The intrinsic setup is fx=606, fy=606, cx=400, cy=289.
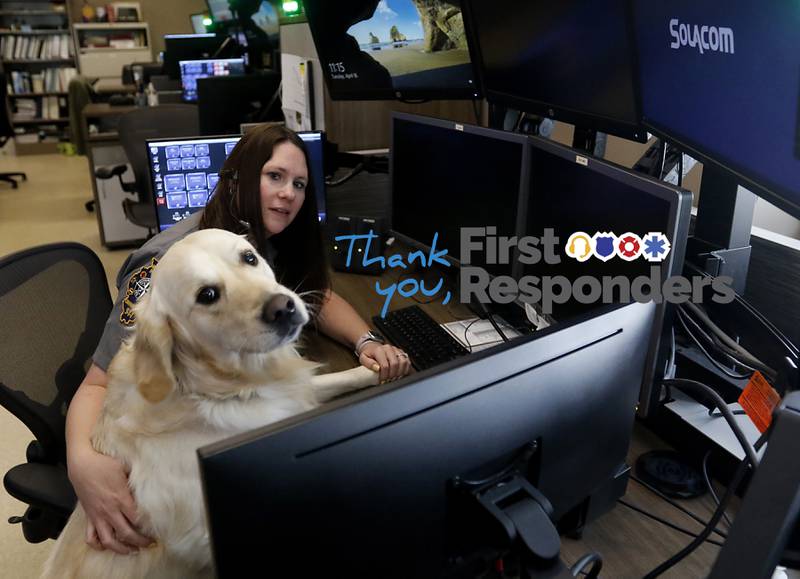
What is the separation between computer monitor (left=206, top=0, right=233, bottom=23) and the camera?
6207mm

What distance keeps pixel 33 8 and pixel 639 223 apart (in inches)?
394

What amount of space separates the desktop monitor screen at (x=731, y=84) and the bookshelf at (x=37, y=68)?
9156 millimetres

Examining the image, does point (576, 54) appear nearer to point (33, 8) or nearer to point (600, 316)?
point (600, 316)

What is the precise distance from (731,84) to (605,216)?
302 millimetres

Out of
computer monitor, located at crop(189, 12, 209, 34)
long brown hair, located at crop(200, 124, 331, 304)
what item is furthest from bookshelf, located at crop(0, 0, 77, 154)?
long brown hair, located at crop(200, 124, 331, 304)

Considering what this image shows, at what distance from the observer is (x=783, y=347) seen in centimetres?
103

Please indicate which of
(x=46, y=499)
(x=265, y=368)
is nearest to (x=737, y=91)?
(x=265, y=368)

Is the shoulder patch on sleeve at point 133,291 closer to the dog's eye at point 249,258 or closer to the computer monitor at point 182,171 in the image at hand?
the dog's eye at point 249,258

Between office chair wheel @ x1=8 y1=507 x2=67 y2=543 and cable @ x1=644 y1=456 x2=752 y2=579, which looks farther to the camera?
office chair wheel @ x1=8 y1=507 x2=67 y2=543

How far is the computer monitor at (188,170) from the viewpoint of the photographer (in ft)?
7.13

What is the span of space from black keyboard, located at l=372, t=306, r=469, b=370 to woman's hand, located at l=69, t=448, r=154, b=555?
637mm

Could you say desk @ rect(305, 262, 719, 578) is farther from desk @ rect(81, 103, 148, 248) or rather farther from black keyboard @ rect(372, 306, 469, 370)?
desk @ rect(81, 103, 148, 248)

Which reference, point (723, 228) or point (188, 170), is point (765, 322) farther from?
point (188, 170)

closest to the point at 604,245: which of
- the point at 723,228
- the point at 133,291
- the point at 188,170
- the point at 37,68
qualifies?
the point at 723,228
